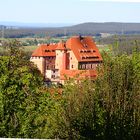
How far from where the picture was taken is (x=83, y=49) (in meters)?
57.6

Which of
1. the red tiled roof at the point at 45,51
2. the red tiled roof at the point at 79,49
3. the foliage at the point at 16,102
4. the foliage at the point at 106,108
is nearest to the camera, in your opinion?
the foliage at the point at 106,108

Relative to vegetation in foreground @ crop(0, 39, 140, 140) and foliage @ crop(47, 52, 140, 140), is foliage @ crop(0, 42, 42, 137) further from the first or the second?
foliage @ crop(47, 52, 140, 140)

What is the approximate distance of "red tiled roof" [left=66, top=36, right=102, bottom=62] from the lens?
182 ft

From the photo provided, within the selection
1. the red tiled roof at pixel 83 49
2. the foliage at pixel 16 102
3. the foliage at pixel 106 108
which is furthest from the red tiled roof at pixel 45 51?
the foliage at pixel 106 108

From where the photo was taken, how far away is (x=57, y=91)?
34.9ft

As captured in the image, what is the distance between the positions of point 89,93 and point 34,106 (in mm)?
3201

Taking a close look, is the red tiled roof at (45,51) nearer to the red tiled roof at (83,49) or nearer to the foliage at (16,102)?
the red tiled roof at (83,49)

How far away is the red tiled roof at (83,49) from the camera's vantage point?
55.6 m

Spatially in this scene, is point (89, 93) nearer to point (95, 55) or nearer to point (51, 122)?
point (51, 122)

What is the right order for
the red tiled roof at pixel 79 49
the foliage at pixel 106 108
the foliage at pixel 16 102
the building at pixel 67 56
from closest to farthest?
the foliage at pixel 106 108 < the foliage at pixel 16 102 < the building at pixel 67 56 < the red tiled roof at pixel 79 49

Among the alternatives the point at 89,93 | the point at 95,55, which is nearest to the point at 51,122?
the point at 89,93

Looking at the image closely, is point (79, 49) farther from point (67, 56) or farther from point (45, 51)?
point (45, 51)

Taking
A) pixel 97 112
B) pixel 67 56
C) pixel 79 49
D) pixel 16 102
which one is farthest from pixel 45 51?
pixel 97 112

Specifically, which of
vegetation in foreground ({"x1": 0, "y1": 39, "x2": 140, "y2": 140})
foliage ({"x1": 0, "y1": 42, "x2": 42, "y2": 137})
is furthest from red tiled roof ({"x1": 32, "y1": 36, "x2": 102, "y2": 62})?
vegetation in foreground ({"x1": 0, "y1": 39, "x2": 140, "y2": 140})
